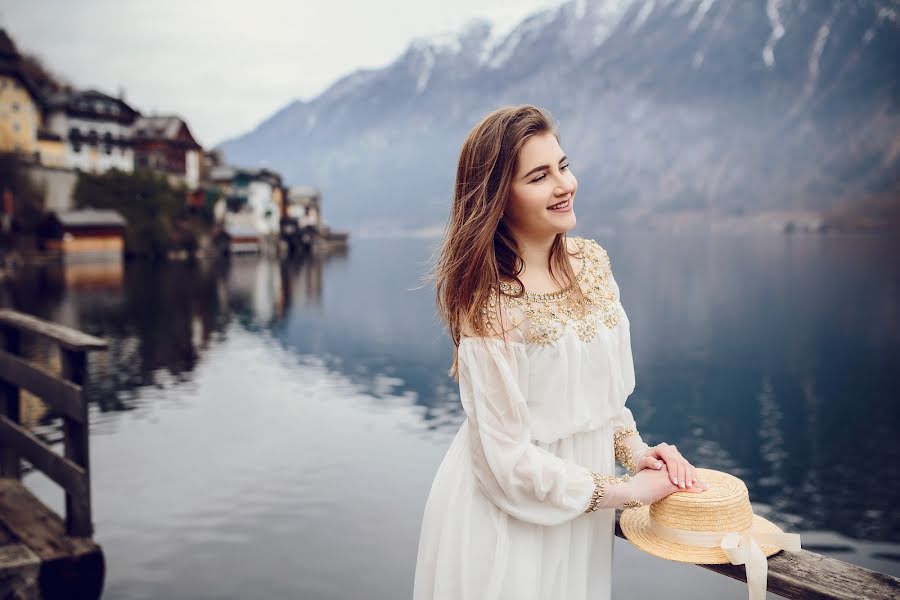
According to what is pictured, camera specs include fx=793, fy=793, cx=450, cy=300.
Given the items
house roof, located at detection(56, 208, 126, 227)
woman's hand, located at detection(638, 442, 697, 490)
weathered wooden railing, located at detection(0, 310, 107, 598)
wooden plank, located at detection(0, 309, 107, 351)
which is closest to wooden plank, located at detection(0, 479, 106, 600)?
weathered wooden railing, located at detection(0, 310, 107, 598)

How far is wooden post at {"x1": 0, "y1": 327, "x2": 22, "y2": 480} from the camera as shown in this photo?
5.95 m

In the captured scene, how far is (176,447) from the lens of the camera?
39.2 ft

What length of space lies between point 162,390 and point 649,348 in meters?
17.8

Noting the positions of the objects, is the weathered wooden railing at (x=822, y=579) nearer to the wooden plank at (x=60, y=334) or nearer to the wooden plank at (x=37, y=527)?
the wooden plank at (x=60, y=334)

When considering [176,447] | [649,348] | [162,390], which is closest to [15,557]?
[176,447]

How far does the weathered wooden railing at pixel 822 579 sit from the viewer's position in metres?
1.61

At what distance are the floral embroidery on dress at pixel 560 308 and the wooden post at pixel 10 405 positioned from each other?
17.0ft

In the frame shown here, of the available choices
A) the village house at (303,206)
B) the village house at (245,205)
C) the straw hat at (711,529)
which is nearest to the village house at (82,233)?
the village house at (245,205)

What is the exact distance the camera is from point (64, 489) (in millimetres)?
5148

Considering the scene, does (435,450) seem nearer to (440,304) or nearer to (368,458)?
(368,458)

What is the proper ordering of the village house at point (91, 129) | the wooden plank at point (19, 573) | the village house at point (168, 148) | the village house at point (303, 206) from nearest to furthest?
the wooden plank at point (19, 573), the village house at point (91, 129), the village house at point (168, 148), the village house at point (303, 206)

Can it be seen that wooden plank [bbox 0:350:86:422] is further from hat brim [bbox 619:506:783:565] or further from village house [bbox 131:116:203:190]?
village house [bbox 131:116:203:190]

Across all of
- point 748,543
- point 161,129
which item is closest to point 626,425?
point 748,543

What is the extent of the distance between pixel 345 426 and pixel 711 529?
12.9 m
